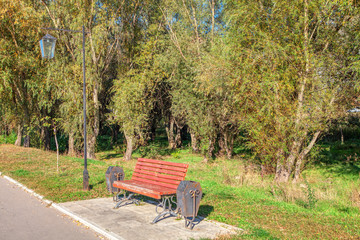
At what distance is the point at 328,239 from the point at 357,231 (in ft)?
2.97

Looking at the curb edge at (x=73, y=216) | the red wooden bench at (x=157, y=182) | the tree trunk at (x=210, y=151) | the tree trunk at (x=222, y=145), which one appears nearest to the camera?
the curb edge at (x=73, y=216)

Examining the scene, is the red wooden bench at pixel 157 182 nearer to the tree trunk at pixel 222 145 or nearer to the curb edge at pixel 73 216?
the curb edge at pixel 73 216

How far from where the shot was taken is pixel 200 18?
64.4 ft

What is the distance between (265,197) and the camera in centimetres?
924

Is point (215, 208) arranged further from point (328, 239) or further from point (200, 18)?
point (200, 18)

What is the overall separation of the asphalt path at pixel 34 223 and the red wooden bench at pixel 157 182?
131 centimetres

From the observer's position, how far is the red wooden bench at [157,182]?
6482 millimetres

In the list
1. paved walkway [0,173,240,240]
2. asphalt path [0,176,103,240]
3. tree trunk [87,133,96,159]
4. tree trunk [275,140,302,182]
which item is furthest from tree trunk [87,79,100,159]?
paved walkway [0,173,240,240]

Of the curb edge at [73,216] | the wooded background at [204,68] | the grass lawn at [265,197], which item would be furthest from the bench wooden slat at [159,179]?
the wooded background at [204,68]

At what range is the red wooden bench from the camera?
6482mm

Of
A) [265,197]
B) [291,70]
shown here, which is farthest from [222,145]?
[265,197]

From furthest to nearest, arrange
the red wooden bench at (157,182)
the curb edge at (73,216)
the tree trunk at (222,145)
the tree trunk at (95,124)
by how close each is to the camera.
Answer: the tree trunk at (222,145) < the tree trunk at (95,124) < the red wooden bench at (157,182) < the curb edge at (73,216)

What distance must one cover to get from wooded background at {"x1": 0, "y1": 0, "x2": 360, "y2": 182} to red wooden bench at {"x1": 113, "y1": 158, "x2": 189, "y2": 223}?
5393mm

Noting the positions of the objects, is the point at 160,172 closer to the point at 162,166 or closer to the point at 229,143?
the point at 162,166
